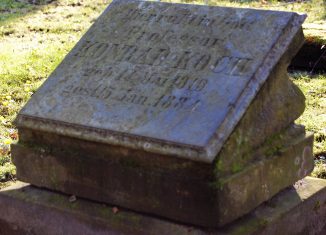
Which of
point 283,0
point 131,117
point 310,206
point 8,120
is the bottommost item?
point 283,0

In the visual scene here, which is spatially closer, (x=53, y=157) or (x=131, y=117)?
(x=131, y=117)

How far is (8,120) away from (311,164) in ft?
9.20

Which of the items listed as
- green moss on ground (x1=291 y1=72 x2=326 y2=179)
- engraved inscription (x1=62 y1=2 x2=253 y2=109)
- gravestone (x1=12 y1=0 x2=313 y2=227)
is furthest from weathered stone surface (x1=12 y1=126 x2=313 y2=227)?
green moss on ground (x1=291 y1=72 x2=326 y2=179)

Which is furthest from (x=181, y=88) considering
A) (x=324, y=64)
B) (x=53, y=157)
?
(x=324, y=64)

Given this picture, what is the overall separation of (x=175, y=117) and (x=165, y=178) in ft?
0.83

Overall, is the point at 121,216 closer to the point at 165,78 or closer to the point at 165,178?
the point at 165,178

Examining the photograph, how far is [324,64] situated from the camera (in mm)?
7059

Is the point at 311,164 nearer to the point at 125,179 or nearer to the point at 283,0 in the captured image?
the point at 125,179

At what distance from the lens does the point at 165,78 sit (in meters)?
3.34

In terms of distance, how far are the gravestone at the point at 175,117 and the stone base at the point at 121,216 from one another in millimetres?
47

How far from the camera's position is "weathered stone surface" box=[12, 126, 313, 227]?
304cm

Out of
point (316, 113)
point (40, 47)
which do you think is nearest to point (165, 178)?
point (316, 113)

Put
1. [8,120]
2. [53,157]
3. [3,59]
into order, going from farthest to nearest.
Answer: [3,59] → [8,120] → [53,157]

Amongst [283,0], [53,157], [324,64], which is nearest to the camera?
[53,157]
